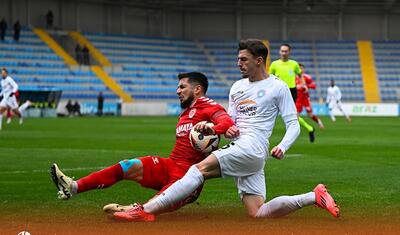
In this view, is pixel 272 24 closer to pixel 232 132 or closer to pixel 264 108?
pixel 264 108

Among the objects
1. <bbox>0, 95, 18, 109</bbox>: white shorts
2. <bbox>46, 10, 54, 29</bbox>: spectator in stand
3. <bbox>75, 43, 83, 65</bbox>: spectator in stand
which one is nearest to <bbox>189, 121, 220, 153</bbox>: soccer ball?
<bbox>0, 95, 18, 109</bbox>: white shorts

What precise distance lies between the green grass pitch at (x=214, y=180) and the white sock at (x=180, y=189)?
119 centimetres

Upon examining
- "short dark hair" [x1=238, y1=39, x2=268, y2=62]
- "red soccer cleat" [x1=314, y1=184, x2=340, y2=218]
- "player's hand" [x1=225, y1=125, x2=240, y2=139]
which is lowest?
"red soccer cleat" [x1=314, y1=184, x2=340, y2=218]

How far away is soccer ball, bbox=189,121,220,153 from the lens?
836 centimetres

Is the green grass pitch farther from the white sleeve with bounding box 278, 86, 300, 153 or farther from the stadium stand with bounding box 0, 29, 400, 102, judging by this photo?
the stadium stand with bounding box 0, 29, 400, 102

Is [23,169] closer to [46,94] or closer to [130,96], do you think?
[46,94]

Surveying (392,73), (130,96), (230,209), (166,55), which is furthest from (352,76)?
(230,209)

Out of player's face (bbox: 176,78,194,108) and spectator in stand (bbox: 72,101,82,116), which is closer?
player's face (bbox: 176,78,194,108)

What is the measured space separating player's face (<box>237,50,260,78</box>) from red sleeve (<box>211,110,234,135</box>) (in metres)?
0.50

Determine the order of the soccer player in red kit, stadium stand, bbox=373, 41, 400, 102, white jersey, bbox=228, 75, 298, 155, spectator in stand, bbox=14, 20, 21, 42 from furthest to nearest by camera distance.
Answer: stadium stand, bbox=373, 41, 400, 102 → spectator in stand, bbox=14, 20, 21, 42 → the soccer player in red kit → white jersey, bbox=228, 75, 298, 155

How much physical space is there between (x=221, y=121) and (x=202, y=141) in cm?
30

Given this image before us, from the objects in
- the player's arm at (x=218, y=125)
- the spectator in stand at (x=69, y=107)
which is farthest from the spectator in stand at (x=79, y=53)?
the player's arm at (x=218, y=125)

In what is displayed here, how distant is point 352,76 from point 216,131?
6375 centimetres

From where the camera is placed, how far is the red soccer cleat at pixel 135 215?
26.6 ft
